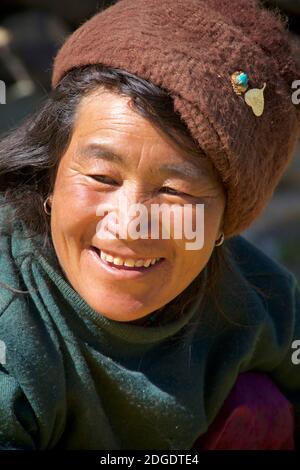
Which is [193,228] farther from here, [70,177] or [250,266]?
[250,266]

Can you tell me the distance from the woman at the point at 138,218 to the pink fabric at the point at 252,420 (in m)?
0.01

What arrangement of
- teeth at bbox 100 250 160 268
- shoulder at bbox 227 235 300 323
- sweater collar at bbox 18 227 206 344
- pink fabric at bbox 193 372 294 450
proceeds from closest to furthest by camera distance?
teeth at bbox 100 250 160 268
sweater collar at bbox 18 227 206 344
pink fabric at bbox 193 372 294 450
shoulder at bbox 227 235 300 323

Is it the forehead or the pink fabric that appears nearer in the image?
the forehead

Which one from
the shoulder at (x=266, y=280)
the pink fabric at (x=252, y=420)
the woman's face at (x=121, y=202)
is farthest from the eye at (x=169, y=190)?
the pink fabric at (x=252, y=420)

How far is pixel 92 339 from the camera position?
215 centimetres

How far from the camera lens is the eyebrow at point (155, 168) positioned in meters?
1.90

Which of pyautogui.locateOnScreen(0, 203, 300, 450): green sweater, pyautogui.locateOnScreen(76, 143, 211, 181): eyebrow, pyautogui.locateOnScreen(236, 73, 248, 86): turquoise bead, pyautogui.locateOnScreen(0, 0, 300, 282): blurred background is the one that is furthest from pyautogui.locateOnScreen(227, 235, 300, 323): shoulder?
pyautogui.locateOnScreen(0, 0, 300, 282): blurred background

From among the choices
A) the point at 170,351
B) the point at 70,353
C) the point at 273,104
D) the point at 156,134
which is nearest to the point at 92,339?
the point at 70,353

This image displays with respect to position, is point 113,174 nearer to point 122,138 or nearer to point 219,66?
point 122,138

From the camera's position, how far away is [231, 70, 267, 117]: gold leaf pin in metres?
1.91

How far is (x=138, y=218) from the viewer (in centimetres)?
191

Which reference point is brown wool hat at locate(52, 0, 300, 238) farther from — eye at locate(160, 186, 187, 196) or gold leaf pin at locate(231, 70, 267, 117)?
eye at locate(160, 186, 187, 196)

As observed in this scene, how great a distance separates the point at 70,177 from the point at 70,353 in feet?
1.46

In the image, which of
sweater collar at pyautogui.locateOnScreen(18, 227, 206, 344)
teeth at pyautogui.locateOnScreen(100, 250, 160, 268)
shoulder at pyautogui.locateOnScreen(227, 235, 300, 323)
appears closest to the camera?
teeth at pyautogui.locateOnScreen(100, 250, 160, 268)
